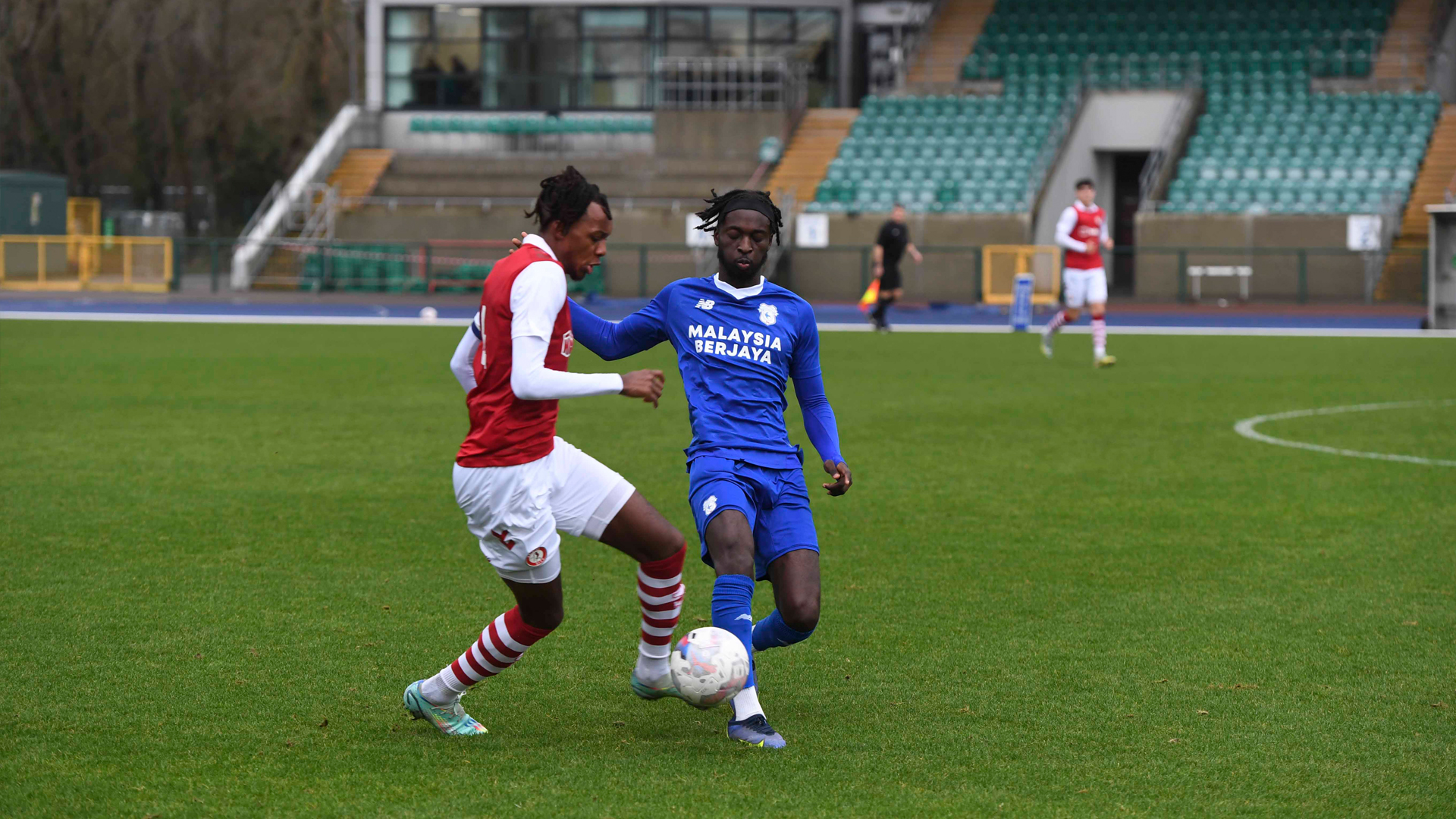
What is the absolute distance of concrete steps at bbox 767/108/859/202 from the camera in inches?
1501

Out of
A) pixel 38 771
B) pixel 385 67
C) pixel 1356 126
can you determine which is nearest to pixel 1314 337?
pixel 1356 126

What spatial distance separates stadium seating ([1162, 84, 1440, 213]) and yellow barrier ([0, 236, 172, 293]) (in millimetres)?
21912

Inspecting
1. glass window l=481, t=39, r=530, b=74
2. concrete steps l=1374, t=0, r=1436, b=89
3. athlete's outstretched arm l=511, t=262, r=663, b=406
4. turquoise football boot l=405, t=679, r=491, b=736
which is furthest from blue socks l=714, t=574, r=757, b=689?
glass window l=481, t=39, r=530, b=74

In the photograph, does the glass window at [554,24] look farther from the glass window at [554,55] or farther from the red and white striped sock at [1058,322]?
the red and white striped sock at [1058,322]

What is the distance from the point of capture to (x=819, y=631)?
6914mm

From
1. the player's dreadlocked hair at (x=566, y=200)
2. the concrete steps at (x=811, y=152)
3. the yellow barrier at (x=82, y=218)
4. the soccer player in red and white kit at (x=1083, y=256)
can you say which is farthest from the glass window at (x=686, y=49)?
the player's dreadlocked hair at (x=566, y=200)

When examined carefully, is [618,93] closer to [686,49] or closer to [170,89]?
[686,49]

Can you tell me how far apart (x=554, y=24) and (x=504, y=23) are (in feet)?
4.48

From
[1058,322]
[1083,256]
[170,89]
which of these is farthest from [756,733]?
[170,89]

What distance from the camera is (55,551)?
8320 millimetres

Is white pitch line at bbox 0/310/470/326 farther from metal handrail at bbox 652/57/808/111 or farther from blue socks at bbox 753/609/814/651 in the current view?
blue socks at bbox 753/609/814/651

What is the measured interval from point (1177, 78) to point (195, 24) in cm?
3452

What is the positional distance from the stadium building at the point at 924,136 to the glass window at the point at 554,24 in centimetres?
7

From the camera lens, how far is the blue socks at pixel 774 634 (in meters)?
5.50
